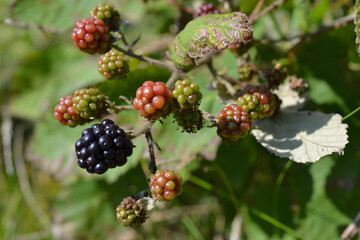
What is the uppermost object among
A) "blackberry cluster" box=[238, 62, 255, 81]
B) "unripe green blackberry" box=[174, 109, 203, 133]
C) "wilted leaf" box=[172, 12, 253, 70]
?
"wilted leaf" box=[172, 12, 253, 70]

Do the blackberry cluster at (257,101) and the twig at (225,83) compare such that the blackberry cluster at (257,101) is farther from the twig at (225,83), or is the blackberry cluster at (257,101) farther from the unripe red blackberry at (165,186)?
the unripe red blackberry at (165,186)

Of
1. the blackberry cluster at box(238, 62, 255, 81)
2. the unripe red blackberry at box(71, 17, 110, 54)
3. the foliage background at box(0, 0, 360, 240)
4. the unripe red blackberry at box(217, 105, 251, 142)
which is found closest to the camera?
the unripe red blackberry at box(217, 105, 251, 142)

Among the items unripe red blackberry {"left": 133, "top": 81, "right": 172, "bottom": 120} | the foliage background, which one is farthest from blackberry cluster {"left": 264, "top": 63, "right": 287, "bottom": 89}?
unripe red blackberry {"left": 133, "top": 81, "right": 172, "bottom": 120}

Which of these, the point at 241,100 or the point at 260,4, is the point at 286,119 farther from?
the point at 260,4

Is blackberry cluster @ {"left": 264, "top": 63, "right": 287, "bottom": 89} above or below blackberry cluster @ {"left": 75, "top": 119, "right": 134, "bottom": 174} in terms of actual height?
above

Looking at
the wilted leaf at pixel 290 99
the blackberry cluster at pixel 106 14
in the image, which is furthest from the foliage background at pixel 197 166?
the wilted leaf at pixel 290 99

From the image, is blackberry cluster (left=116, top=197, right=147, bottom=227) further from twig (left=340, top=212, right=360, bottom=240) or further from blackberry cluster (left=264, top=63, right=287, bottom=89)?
twig (left=340, top=212, right=360, bottom=240)
